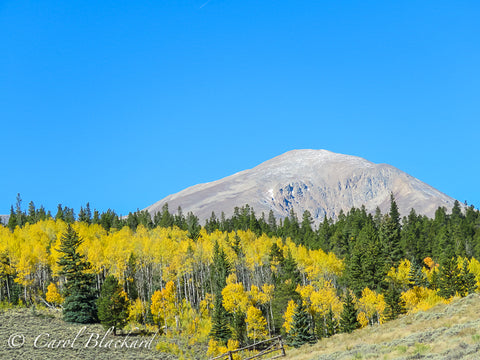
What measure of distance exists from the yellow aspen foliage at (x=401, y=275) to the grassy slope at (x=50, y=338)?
43.4 metres

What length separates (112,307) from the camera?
68.3m

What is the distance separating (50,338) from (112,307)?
9827 mm

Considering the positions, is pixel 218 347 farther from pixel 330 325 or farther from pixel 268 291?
pixel 268 291

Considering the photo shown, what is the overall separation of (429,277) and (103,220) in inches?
4065

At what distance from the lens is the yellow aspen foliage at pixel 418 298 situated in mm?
80688

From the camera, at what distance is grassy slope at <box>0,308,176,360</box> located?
53884 mm

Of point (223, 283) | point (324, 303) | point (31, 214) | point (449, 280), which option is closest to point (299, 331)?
point (324, 303)

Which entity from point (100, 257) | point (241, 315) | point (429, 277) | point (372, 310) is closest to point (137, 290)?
point (100, 257)

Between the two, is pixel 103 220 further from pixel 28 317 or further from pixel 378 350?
pixel 378 350

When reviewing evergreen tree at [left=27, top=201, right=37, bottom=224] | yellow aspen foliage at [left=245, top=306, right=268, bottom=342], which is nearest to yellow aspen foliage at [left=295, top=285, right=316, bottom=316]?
yellow aspen foliage at [left=245, top=306, right=268, bottom=342]

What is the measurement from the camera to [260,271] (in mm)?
110438

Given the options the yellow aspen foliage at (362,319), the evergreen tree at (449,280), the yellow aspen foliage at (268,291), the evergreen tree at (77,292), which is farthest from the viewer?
the yellow aspen foliage at (268,291)

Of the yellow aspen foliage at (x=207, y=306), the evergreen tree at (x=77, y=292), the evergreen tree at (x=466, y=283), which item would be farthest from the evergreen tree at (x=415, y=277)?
the evergreen tree at (x=77, y=292)

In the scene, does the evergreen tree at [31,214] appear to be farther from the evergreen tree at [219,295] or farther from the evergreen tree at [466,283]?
the evergreen tree at [466,283]
